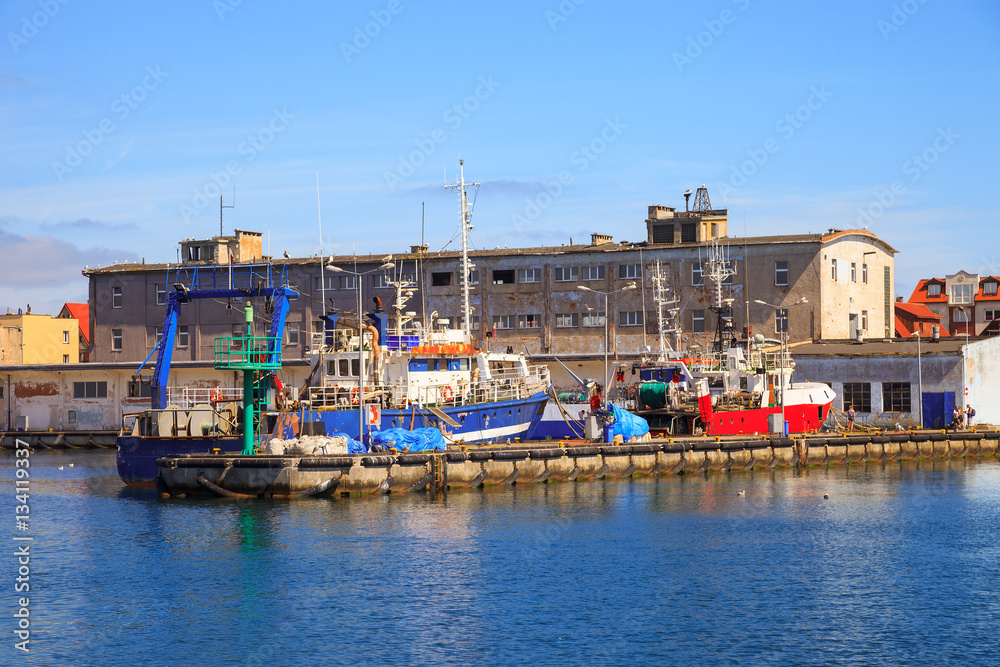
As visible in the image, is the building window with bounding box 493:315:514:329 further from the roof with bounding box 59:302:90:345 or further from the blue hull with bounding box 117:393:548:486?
the roof with bounding box 59:302:90:345

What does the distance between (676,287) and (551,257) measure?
8233 mm

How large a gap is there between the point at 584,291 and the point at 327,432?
3294 cm

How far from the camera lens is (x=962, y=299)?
353ft

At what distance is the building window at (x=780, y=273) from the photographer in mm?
68125

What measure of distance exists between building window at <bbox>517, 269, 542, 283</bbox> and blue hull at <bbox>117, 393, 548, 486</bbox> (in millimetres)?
25310

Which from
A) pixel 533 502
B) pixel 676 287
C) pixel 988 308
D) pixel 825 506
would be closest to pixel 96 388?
pixel 676 287

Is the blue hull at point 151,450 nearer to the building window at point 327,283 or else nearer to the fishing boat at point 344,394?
the fishing boat at point 344,394

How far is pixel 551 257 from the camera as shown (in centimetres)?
7281

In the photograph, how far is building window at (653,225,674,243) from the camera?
73312 millimetres

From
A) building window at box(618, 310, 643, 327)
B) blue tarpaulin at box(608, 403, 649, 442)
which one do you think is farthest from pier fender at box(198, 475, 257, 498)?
building window at box(618, 310, 643, 327)

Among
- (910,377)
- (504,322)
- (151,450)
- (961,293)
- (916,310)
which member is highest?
(961,293)

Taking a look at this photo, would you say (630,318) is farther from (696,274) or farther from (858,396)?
(858,396)

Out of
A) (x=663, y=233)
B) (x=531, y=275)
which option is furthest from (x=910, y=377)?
(x=531, y=275)

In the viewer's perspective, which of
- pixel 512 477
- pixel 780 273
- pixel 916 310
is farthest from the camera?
pixel 916 310
